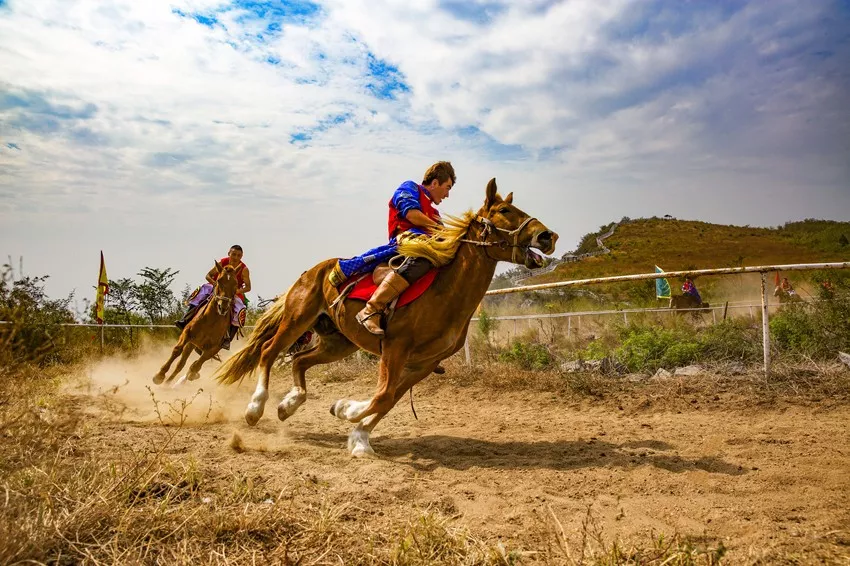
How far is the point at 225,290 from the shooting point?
910cm

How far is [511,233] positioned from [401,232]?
44.5 inches

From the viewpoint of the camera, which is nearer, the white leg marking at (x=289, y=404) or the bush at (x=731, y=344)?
the white leg marking at (x=289, y=404)

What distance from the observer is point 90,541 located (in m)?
2.34

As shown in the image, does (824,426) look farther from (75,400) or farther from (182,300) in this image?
(182,300)

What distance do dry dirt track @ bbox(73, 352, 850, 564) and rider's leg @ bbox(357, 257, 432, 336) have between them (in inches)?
46.0

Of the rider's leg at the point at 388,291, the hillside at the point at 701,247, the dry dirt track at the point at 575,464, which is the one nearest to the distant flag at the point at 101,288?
the dry dirt track at the point at 575,464

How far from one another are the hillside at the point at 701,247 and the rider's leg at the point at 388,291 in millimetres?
21068

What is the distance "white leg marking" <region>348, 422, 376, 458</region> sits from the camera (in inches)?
185

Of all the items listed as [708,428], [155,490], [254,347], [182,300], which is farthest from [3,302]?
[182,300]

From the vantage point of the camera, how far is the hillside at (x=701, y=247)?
27719 millimetres

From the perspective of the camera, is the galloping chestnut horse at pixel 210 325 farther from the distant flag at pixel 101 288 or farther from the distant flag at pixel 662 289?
the distant flag at pixel 662 289

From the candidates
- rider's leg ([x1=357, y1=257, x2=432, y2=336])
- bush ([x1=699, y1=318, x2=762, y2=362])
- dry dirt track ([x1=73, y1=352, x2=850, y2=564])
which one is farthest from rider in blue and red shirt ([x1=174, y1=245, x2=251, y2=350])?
bush ([x1=699, y1=318, x2=762, y2=362])

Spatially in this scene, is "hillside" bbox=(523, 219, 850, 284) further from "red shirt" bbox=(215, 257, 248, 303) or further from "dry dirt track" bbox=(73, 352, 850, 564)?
"dry dirt track" bbox=(73, 352, 850, 564)

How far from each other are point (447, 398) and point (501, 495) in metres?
4.63
